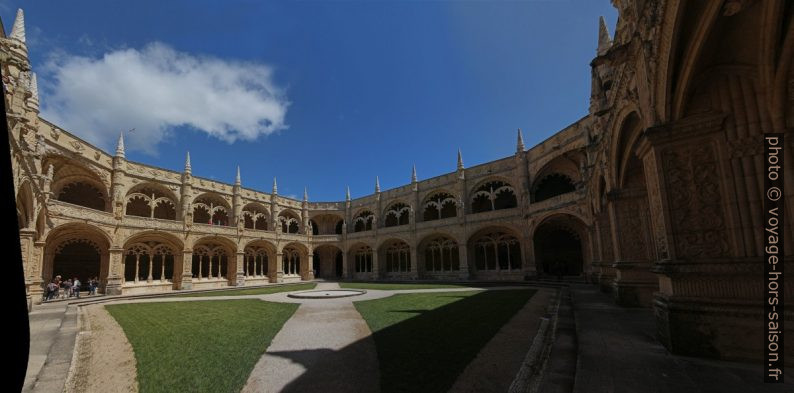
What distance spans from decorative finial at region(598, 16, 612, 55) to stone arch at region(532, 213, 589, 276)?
44.9ft

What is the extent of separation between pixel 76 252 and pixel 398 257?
23.6 metres

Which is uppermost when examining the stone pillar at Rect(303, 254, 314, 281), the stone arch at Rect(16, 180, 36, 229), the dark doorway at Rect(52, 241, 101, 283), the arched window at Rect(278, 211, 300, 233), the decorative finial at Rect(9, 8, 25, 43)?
the decorative finial at Rect(9, 8, 25, 43)

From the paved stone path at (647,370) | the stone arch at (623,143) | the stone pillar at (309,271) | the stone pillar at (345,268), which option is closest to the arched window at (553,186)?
the stone arch at (623,143)

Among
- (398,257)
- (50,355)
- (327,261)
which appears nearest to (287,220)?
(327,261)

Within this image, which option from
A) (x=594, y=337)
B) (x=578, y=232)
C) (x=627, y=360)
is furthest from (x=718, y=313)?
(x=578, y=232)

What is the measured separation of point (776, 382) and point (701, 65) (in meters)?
4.47

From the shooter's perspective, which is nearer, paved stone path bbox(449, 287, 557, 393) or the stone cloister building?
paved stone path bbox(449, 287, 557, 393)

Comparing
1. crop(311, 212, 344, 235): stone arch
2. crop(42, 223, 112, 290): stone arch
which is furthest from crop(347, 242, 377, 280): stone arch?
crop(42, 223, 112, 290): stone arch

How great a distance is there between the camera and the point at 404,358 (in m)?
5.69

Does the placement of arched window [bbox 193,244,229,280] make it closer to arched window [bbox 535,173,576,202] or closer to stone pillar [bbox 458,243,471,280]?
stone pillar [bbox 458,243,471,280]

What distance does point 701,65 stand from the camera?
5.58 m

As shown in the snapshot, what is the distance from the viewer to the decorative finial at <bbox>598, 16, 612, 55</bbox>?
10.9 meters

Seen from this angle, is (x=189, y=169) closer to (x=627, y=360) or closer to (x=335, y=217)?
(x=335, y=217)

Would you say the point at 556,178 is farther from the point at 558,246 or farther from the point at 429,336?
the point at 429,336
